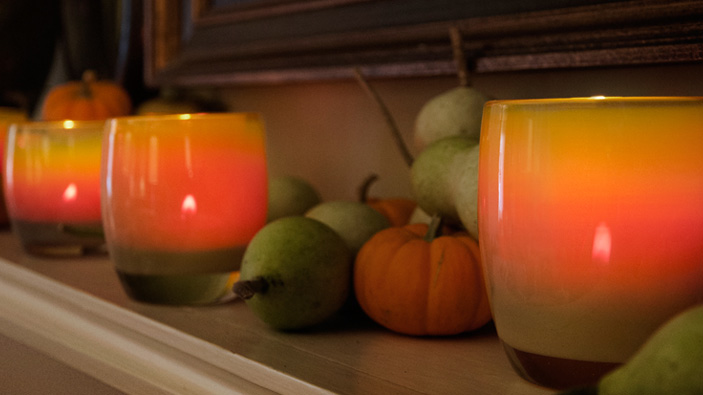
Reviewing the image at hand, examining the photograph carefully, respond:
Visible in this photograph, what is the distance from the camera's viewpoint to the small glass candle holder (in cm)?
73

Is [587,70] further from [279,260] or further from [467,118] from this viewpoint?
[279,260]

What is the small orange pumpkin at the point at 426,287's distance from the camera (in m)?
0.45

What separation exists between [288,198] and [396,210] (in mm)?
124

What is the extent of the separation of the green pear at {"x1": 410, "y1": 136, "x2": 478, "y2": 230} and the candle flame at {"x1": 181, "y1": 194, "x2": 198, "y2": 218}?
7.0 inches

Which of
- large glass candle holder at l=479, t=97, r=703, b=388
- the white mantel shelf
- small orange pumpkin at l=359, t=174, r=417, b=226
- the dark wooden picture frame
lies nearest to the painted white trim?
the white mantel shelf

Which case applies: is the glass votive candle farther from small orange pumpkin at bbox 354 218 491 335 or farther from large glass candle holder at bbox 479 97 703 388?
large glass candle holder at bbox 479 97 703 388

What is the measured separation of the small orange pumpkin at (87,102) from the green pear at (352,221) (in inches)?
21.1

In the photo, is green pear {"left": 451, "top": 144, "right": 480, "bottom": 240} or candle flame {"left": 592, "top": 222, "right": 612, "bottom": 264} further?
green pear {"left": 451, "top": 144, "right": 480, "bottom": 240}

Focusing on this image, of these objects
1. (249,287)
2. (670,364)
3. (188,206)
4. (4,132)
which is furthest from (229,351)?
(4,132)

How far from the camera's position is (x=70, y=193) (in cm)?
74

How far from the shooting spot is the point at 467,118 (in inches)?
22.6

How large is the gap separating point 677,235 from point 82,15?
1082mm

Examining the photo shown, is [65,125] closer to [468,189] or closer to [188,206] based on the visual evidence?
[188,206]

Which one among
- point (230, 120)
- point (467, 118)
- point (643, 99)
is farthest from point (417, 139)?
point (643, 99)
